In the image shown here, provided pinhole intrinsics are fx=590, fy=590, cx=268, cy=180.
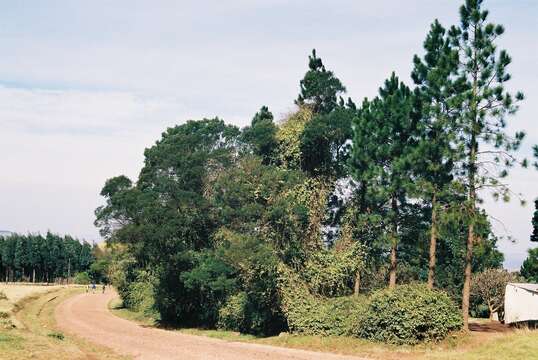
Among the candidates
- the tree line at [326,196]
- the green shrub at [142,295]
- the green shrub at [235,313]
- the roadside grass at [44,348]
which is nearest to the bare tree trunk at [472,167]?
the tree line at [326,196]

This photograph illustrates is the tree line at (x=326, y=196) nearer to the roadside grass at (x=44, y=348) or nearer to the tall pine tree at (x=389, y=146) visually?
the tall pine tree at (x=389, y=146)

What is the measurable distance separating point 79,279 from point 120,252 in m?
62.4

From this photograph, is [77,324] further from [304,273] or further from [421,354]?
[421,354]

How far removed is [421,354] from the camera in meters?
26.2

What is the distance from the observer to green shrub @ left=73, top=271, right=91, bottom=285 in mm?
116000

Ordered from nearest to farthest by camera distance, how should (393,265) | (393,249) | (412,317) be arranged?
(412,317)
(393,249)
(393,265)

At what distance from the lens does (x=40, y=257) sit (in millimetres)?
110875

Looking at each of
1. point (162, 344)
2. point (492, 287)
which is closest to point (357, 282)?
point (492, 287)

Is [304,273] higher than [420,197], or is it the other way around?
[420,197]

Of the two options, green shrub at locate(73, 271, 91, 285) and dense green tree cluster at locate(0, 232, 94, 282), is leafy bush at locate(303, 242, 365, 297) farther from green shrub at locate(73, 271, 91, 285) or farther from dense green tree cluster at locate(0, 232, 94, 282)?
green shrub at locate(73, 271, 91, 285)

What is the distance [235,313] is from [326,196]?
977cm

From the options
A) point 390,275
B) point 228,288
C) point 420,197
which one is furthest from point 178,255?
point 420,197

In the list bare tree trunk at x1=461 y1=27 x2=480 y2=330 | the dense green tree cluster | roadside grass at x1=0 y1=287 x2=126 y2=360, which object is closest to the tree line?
bare tree trunk at x1=461 y1=27 x2=480 y2=330

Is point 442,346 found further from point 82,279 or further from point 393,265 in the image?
point 82,279
